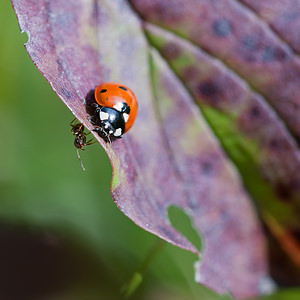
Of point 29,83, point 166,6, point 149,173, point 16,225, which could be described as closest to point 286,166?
point 149,173

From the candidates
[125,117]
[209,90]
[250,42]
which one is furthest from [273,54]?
[125,117]

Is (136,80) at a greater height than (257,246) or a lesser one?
greater

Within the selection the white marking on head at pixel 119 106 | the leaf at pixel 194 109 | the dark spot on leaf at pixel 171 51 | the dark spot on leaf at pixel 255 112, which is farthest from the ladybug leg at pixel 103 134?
the dark spot on leaf at pixel 255 112

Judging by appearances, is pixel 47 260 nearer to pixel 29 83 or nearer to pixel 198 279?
pixel 198 279

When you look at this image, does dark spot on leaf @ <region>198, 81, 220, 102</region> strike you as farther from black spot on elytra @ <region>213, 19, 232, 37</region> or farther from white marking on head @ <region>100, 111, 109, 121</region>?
white marking on head @ <region>100, 111, 109, 121</region>

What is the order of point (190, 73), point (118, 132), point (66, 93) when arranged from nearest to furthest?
point (66, 93) → point (118, 132) → point (190, 73)

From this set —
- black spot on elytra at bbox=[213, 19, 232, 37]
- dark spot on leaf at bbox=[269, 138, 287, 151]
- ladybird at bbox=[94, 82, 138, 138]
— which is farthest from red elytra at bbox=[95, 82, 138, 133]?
dark spot on leaf at bbox=[269, 138, 287, 151]

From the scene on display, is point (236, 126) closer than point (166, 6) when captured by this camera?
No

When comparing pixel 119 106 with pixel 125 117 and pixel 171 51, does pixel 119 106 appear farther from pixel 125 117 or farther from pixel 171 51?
pixel 171 51
